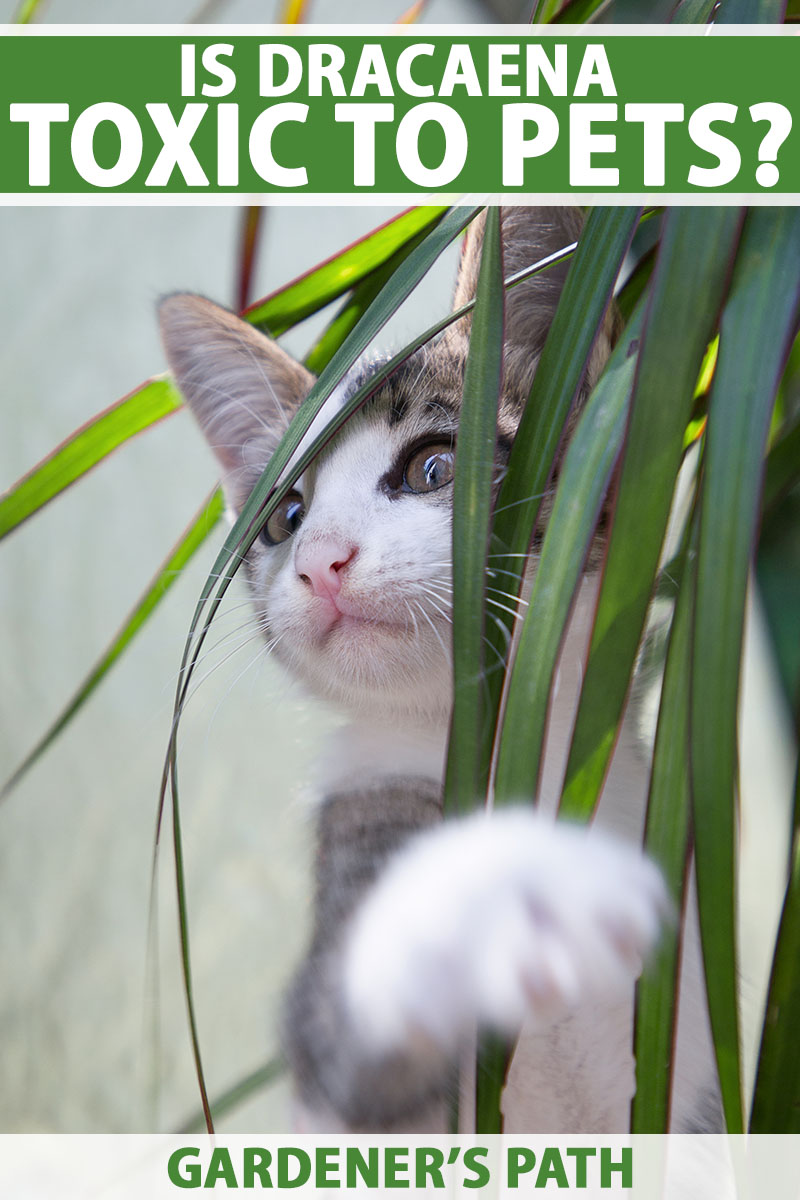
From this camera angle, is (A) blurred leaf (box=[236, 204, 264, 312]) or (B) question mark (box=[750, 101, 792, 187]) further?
(A) blurred leaf (box=[236, 204, 264, 312])

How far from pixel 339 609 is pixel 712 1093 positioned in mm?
420

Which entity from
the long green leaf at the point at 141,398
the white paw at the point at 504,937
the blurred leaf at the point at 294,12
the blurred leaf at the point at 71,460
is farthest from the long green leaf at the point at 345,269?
the white paw at the point at 504,937

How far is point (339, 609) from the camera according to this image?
1.96 feet

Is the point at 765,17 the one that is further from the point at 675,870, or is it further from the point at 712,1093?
the point at 712,1093

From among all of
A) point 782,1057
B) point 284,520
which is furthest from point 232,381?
point 782,1057

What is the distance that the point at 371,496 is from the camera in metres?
0.63

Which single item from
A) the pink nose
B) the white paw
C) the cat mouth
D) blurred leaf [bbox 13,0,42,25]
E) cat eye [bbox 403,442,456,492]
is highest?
blurred leaf [bbox 13,0,42,25]

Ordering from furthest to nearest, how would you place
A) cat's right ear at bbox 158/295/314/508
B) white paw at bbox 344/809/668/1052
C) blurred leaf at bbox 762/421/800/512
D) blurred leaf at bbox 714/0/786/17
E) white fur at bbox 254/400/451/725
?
cat's right ear at bbox 158/295/314/508
white fur at bbox 254/400/451/725
blurred leaf at bbox 762/421/800/512
blurred leaf at bbox 714/0/786/17
white paw at bbox 344/809/668/1052

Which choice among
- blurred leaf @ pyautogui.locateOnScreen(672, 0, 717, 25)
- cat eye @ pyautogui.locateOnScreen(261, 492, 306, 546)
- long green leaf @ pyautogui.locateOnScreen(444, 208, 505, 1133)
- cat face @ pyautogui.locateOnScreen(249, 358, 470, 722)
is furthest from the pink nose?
Result: blurred leaf @ pyautogui.locateOnScreen(672, 0, 717, 25)

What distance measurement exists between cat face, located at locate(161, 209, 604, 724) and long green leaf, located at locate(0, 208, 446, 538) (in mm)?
73

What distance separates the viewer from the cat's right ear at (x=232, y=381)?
2.29ft

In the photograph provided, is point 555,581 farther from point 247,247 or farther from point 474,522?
point 247,247

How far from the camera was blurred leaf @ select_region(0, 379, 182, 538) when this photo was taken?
0.52 meters

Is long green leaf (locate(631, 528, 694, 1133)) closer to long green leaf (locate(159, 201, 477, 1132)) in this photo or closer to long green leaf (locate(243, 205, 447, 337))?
long green leaf (locate(159, 201, 477, 1132))
